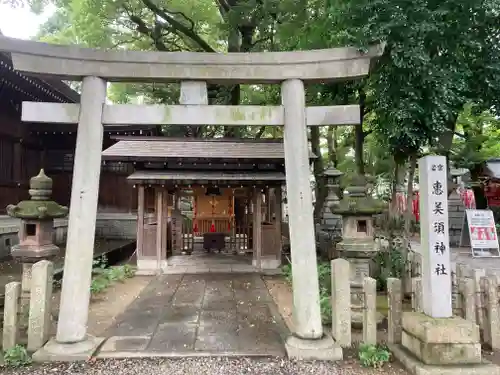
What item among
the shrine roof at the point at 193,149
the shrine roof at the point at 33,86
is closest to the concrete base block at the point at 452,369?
the shrine roof at the point at 193,149

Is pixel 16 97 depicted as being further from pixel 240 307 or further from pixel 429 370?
pixel 429 370

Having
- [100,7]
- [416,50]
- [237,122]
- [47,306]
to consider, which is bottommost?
[47,306]

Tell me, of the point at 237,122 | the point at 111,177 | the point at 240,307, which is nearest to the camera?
the point at 237,122

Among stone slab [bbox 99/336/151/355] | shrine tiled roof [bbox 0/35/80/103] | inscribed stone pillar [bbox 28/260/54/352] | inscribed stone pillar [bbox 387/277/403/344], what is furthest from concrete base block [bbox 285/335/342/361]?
shrine tiled roof [bbox 0/35/80/103]

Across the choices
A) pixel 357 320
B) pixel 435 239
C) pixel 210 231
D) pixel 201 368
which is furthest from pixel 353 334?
pixel 210 231

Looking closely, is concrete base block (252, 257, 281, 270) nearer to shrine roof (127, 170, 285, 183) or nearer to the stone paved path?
the stone paved path

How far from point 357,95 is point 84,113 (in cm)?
787

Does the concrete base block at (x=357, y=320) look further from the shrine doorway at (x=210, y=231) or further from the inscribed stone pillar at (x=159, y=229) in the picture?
the inscribed stone pillar at (x=159, y=229)

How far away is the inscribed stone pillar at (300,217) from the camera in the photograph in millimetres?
5062

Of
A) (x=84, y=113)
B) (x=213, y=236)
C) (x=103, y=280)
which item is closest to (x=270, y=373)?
(x=84, y=113)

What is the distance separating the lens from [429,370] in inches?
169

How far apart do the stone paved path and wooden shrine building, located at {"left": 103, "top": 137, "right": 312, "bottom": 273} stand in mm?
1978

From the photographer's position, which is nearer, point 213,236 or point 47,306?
point 47,306

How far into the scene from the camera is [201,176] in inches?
436
